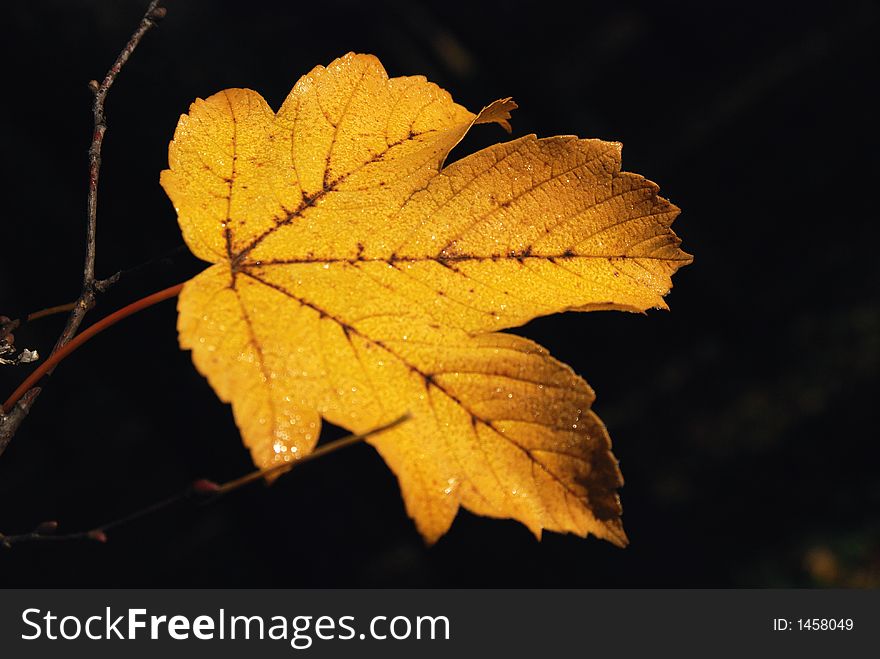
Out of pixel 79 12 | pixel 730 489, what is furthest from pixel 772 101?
pixel 79 12

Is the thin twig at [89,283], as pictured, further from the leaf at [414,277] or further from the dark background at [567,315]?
the dark background at [567,315]

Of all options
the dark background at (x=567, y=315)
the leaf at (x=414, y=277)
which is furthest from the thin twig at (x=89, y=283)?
the dark background at (x=567, y=315)

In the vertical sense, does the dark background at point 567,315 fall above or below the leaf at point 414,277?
above

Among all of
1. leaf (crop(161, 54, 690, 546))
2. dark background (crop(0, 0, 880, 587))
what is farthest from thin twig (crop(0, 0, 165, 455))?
dark background (crop(0, 0, 880, 587))

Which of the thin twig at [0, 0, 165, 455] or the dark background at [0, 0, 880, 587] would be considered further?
the dark background at [0, 0, 880, 587]

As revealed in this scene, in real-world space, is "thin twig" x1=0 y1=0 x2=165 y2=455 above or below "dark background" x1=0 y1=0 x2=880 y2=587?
below

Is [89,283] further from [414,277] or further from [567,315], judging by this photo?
[567,315]

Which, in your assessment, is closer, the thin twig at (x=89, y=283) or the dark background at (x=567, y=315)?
the thin twig at (x=89, y=283)

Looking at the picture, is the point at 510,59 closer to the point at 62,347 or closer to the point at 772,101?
the point at 772,101

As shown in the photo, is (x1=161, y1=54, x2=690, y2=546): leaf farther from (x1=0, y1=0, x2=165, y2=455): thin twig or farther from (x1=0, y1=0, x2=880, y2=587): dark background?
(x1=0, y1=0, x2=880, y2=587): dark background
